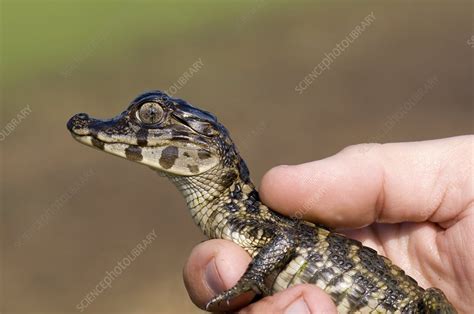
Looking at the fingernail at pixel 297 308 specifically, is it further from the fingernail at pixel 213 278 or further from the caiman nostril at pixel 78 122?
the caiman nostril at pixel 78 122

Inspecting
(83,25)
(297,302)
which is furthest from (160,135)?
(83,25)

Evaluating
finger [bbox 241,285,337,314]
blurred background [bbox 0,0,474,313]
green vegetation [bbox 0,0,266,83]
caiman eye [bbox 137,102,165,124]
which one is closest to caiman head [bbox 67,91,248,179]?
caiman eye [bbox 137,102,165,124]

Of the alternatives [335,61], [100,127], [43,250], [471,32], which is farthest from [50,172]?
[471,32]

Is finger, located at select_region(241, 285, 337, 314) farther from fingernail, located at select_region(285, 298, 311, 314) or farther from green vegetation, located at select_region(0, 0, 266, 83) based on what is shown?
green vegetation, located at select_region(0, 0, 266, 83)

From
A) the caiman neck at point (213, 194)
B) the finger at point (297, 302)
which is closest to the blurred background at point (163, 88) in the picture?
the caiman neck at point (213, 194)

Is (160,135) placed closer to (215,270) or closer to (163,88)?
(215,270)

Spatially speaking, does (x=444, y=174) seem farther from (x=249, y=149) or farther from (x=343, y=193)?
(x=249, y=149)

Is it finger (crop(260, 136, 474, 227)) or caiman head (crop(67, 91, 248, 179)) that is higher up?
finger (crop(260, 136, 474, 227))
